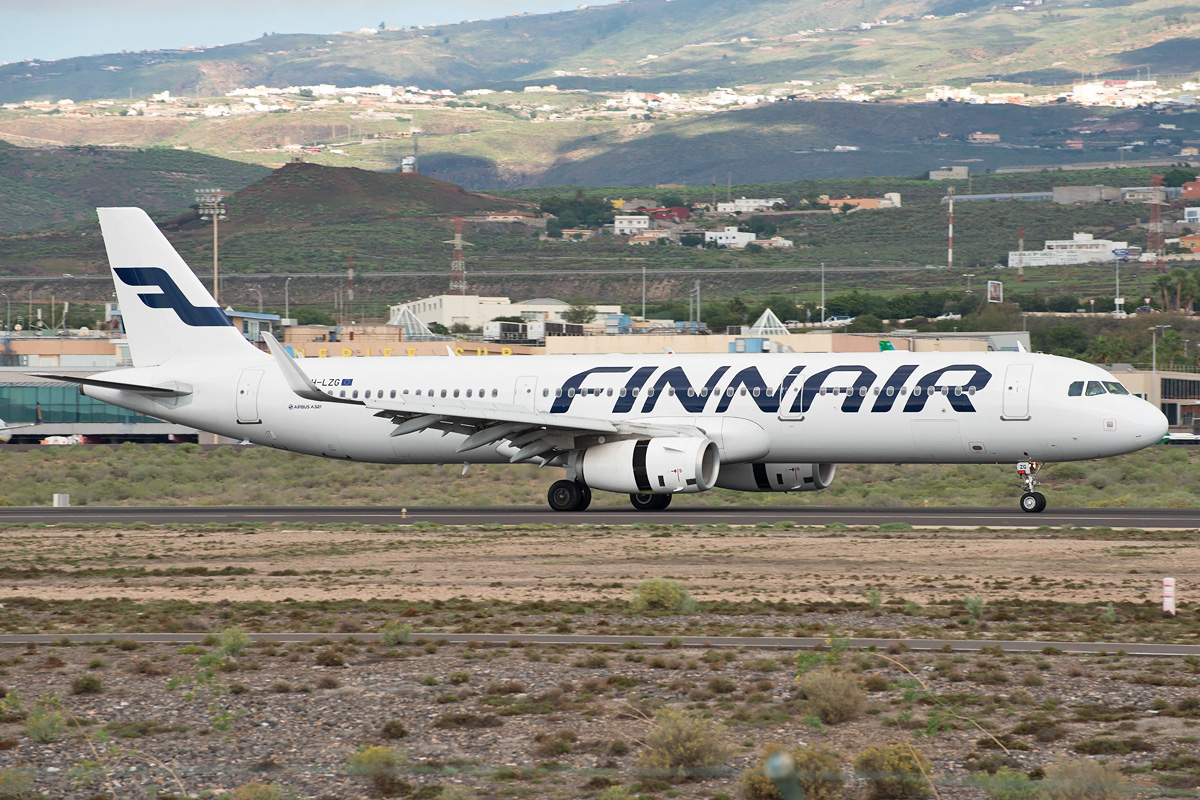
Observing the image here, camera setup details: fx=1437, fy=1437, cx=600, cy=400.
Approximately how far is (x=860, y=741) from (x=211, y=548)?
19.5 metres

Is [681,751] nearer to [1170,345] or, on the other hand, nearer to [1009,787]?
[1009,787]

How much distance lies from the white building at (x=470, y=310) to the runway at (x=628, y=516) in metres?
105

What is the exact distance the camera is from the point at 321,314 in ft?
539

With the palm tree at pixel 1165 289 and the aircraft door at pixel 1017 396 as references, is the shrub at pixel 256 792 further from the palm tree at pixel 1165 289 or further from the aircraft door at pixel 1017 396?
the palm tree at pixel 1165 289

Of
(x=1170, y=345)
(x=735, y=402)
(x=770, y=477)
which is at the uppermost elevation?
(x=1170, y=345)

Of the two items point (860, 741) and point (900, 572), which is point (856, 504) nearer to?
point (900, 572)

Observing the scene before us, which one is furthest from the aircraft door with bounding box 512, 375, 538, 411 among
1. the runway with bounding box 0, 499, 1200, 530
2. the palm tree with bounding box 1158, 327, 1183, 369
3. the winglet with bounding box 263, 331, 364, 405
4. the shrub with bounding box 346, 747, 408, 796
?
the palm tree with bounding box 1158, 327, 1183, 369

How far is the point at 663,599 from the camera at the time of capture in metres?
21.5

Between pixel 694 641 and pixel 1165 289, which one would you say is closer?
pixel 694 641

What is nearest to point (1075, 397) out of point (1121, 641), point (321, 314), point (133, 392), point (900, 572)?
point (900, 572)

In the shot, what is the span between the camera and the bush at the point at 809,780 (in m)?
12.3

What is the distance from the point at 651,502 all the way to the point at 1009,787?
2689 cm

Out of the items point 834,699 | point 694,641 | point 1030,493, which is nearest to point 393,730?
point 834,699

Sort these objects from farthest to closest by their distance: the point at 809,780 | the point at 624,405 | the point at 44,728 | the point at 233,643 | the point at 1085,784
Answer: the point at 624,405 → the point at 233,643 → the point at 44,728 → the point at 809,780 → the point at 1085,784
